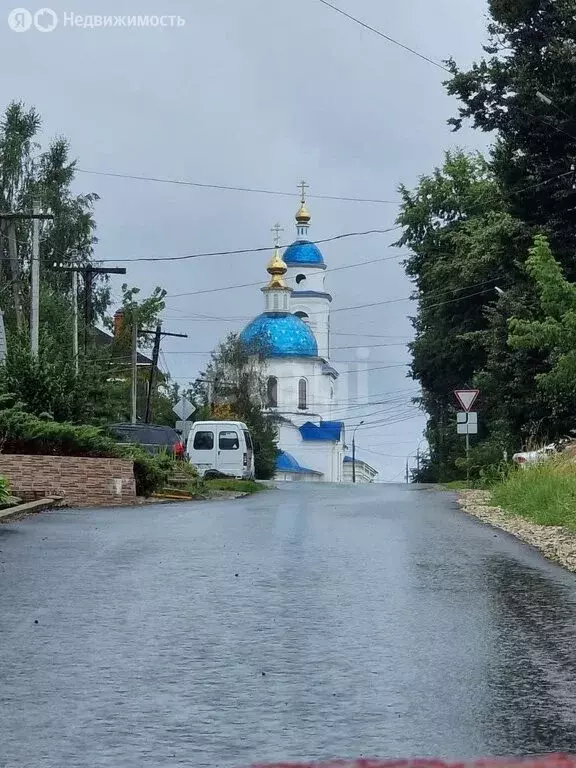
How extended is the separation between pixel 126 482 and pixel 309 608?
16.1m

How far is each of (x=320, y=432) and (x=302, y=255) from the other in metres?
15.4

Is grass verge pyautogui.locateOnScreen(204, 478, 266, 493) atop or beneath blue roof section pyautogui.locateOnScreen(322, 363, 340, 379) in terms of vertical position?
beneath

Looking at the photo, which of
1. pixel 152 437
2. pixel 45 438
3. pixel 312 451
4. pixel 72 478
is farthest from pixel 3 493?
pixel 312 451

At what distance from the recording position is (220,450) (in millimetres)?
40656


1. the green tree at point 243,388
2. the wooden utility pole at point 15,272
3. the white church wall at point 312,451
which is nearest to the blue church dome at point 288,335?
the white church wall at point 312,451

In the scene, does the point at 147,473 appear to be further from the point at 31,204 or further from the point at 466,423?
the point at 31,204

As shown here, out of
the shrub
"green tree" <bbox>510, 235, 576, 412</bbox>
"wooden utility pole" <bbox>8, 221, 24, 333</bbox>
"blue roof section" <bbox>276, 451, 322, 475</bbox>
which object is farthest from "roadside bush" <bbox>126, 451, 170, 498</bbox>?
"blue roof section" <bbox>276, 451, 322, 475</bbox>

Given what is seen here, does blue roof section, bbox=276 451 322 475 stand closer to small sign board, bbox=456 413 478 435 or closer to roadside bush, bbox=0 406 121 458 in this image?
small sign board, bbox=456 413 478 435

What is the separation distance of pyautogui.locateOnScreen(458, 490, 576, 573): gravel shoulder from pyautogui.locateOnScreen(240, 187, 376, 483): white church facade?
77.5 metres

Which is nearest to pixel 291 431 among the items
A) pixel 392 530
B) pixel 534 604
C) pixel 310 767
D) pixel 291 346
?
pixel 291 346

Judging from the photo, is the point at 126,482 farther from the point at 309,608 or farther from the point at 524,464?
the point at 309,608

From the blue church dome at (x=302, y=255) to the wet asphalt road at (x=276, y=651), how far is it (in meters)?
103

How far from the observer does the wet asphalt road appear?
5809mm

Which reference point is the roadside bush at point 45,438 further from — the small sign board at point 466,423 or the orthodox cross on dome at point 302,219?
the orthodox cross on dome at point 302,219
